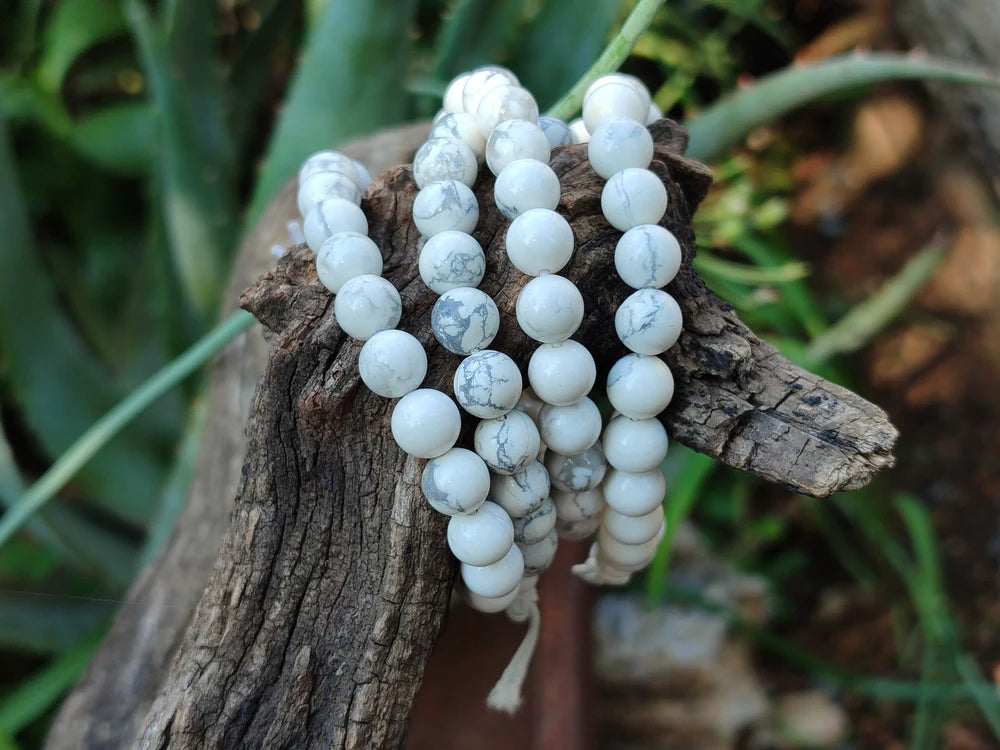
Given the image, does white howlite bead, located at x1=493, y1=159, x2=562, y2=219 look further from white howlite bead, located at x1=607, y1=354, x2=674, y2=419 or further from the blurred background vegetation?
the blurred background vegetation

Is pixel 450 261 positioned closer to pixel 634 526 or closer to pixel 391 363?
pixel 391 363

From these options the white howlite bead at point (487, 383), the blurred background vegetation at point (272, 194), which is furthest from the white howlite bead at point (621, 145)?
the blurred background vegetation at point (272, 194)

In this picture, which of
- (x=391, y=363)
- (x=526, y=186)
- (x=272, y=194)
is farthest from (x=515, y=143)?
(x=272, y=194)

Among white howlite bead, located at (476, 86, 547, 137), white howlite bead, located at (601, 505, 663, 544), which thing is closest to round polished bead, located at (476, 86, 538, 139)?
white howlite bead, located at (476, 86, 547, 137)

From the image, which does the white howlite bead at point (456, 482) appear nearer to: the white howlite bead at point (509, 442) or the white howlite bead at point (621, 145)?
the white howlite bead at point (509, 442)

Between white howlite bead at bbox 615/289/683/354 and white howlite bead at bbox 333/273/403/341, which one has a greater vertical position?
white howlite bead at bbox 615/289/683/354

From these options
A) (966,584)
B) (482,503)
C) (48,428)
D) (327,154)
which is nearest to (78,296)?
(48,428)

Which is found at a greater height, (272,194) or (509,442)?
(509,442)
